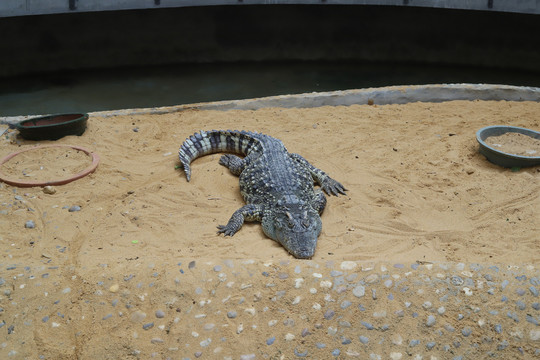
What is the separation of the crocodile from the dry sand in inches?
5.2

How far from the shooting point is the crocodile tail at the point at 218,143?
6203mm

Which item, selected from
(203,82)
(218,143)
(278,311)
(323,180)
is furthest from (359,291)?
(203,82)

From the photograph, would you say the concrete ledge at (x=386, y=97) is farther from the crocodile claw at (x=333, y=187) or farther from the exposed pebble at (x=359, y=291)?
the exposed pebble at (x=359, y=291)

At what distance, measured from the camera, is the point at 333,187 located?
218 inches

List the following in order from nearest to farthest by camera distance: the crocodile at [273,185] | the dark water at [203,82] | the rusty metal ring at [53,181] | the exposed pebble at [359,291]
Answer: the exposed pebble at [359,291] < the crocodile at [273,185] < the rusty metal ring at [53,181] < the dark water at [203,82]

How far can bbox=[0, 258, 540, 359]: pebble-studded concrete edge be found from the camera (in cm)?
343

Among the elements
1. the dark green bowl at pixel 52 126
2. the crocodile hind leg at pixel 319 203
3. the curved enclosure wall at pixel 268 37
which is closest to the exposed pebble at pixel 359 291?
the crocodile hind leg at pixel 319 203

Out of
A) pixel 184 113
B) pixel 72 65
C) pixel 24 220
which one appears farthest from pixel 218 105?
pixel 72 65

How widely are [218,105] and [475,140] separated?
3994 mm

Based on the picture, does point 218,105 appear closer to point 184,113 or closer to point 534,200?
point 184,113

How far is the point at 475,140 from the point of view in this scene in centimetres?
657

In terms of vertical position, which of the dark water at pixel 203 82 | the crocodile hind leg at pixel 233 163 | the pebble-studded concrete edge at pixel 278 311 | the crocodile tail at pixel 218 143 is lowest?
the pebble-studded concrete edge at pixel 278 311

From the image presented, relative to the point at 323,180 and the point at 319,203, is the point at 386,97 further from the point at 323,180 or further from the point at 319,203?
the point at 319,203

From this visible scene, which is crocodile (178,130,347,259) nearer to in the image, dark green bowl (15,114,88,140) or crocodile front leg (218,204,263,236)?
crocodile front leg (218,204,263,236)
